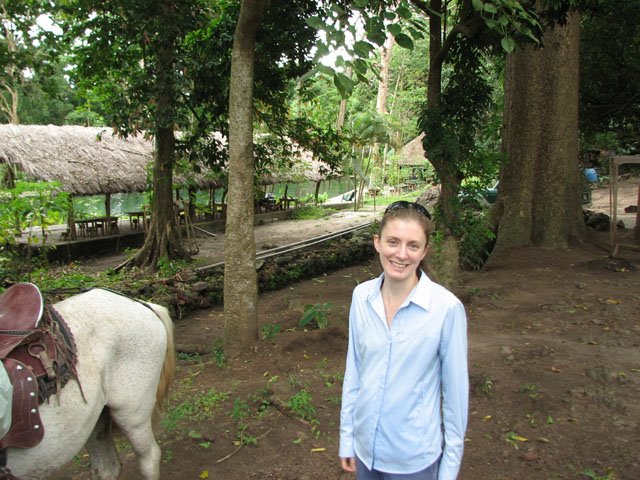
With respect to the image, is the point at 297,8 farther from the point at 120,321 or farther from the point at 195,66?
the point at 120,321

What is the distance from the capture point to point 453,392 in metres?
1.70

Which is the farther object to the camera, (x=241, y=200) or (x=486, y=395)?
(x=241, y=200)

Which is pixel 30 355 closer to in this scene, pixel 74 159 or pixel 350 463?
pixel 350 463

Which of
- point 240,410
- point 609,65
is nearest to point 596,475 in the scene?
point 240,410

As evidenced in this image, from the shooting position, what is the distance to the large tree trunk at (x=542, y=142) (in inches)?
339

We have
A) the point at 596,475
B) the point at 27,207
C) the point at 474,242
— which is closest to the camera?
the point at 596,475

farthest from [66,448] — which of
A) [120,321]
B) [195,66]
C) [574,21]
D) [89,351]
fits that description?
[574,21]

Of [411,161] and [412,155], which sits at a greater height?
[412,155]

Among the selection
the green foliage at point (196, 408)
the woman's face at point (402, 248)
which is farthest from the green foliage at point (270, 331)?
the woman's face at point (402, 248)

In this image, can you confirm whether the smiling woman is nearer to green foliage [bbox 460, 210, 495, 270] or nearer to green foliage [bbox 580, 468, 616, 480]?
green foliage [bbox 580, 468, 616, 480]

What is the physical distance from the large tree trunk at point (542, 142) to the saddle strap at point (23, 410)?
7.77 meters

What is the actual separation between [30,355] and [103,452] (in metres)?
0.84

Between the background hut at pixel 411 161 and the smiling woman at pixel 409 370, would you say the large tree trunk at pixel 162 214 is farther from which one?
the background hut at pixel 411 161

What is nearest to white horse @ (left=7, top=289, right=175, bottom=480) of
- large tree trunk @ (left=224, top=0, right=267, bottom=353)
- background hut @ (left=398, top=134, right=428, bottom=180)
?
large tree trunk @ (left=224, top=0, right=267, bottom=353)
